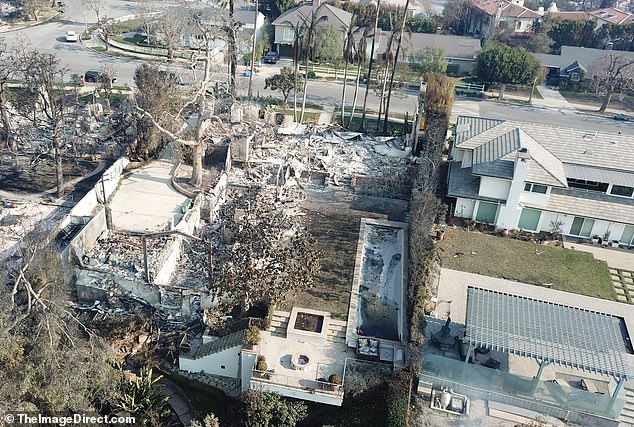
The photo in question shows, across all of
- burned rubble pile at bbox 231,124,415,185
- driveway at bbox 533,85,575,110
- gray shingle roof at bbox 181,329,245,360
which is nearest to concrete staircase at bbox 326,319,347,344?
gray shingle roof at bbox 181,329,245,360

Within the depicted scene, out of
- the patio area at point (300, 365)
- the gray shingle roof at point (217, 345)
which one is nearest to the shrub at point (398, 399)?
the patio area at point (300, 365)

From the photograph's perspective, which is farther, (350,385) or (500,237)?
(500,237)

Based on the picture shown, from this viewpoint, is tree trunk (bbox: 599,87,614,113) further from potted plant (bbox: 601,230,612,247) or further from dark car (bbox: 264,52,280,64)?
dark car (bbox: 264,52,280,64)

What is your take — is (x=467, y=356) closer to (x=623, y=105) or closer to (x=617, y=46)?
(x=623, y=105)

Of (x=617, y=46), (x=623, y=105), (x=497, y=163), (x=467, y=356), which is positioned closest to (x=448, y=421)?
(x=467, y=356)

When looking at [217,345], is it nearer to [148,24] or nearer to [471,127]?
[471,127]

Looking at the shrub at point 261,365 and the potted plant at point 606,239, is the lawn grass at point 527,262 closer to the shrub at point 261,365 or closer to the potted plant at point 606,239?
the potted plant at point 606,239
